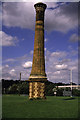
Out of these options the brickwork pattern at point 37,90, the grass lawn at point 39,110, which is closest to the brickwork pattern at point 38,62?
the brickwork pattern at point 37,90

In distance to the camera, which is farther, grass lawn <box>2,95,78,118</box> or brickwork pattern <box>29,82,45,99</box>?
brickwork pattern <box>29,82,45,99</box>

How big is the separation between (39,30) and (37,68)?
30.4 feet

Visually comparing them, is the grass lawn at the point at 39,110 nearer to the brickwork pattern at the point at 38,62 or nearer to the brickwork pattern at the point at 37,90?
the brickwork pattern at the point at 37,90

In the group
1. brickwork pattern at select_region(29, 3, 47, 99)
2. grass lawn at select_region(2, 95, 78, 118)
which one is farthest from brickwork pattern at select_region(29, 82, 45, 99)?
grass lawn at select_region(2, 95, 78, 118)

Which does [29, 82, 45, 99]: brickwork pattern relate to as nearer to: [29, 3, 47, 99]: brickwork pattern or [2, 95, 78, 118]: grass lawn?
[29, 3, 47, 99]: brickwork pattern

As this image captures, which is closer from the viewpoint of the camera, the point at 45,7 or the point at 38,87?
the point at 38,87

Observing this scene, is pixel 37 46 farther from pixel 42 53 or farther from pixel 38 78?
pixel 38 78

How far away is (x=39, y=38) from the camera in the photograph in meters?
42.8

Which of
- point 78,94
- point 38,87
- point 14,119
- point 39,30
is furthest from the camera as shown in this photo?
point 78,94

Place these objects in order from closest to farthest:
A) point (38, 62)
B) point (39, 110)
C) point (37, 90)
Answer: point (39, 110) → point (37, 90) → point (38, 62)

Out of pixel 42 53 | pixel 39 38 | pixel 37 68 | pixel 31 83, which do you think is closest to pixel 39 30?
pixel 39 38

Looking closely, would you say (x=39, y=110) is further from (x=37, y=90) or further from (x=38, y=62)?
(x=38, y=62)

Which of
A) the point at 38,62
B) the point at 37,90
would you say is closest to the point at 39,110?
the point at 37,90

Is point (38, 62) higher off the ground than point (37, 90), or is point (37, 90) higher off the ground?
point (38, 62)
